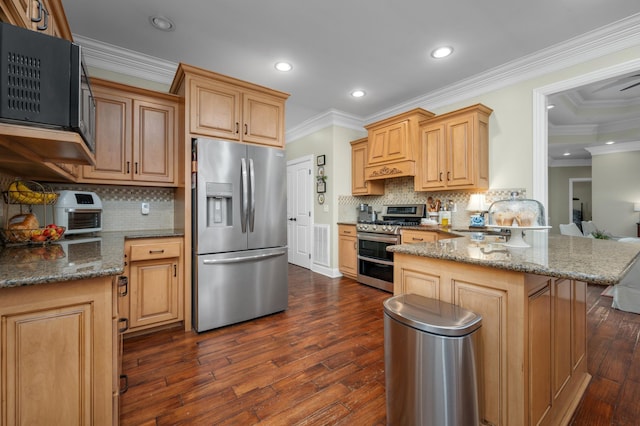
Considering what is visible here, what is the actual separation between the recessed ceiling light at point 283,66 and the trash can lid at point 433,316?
2.85m

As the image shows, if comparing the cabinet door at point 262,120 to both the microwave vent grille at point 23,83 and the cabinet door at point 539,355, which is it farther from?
the cabinet door at point 539,355

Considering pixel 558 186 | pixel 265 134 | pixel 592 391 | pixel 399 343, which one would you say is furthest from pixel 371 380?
pixel 558 186

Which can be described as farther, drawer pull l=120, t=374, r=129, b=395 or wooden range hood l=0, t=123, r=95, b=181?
drawer pull l=120, t=374, r=129, b=395

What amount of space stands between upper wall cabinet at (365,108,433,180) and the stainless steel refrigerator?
1809 millimetres

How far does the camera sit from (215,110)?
2.64 metres

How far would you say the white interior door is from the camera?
520 cm

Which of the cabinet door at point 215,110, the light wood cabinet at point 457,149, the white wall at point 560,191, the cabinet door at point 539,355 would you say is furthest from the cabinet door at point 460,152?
the white wall at point 560,191

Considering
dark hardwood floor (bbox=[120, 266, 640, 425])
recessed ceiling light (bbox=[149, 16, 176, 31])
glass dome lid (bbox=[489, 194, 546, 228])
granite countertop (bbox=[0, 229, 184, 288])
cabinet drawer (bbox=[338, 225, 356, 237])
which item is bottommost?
dark hardwood floor (bbox=[120, 266, 640, 425])

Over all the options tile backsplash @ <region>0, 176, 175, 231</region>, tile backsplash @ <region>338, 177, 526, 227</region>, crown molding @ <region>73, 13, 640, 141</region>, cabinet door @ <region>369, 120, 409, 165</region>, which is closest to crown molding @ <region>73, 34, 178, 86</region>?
crown molding @ <region>73, 13, 640, 141</region>

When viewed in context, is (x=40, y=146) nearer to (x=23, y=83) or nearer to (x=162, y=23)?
(x=23, y=83)

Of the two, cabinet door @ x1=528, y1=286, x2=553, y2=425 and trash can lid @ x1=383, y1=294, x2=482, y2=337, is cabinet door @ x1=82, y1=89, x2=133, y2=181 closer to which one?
trash can lid @ x1=383, y1=294, x2=482, y2=337

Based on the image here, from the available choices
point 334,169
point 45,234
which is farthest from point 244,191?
point 334,169

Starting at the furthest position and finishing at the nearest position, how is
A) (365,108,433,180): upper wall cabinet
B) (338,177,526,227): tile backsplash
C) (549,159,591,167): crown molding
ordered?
1. (549,159,591,167): crown molding
2. (365,108,433,180): upper wall cabinet
3. (338,177,526,227): tile backsplash

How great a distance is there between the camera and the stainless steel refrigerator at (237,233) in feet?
8.30
